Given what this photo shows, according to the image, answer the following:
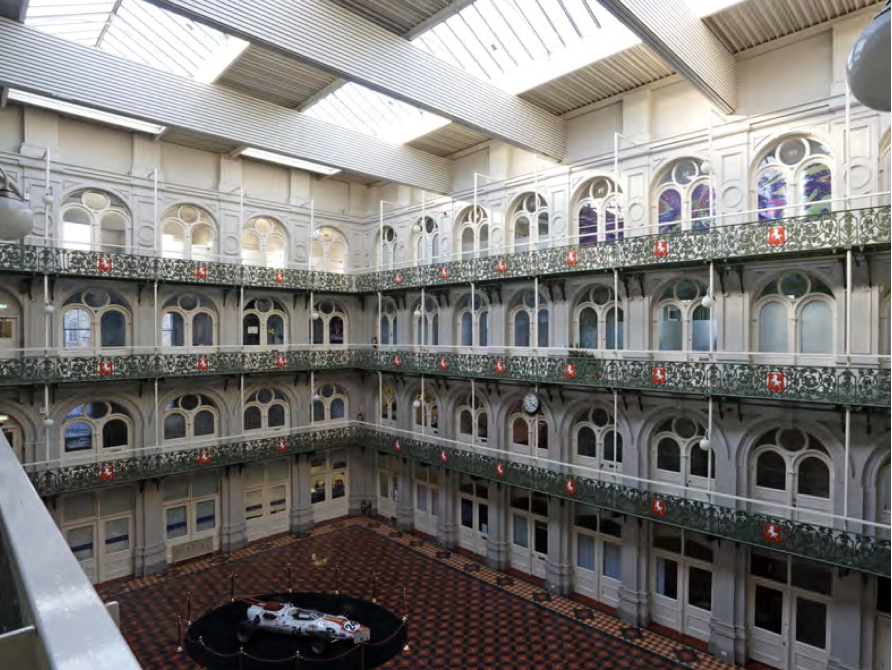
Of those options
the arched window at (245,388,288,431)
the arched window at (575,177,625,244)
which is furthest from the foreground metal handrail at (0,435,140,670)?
the arched window at (245,388,288,431)

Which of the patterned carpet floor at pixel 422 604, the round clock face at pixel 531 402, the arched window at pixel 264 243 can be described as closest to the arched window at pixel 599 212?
the round clock face at pixel 531 402

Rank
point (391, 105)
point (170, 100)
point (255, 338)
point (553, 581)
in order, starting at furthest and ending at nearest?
point (255, 338) → point (391, 105) → point (553, 581) → point (170, 100)

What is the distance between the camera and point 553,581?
49.8ft

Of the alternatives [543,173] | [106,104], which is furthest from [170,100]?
[543,173]

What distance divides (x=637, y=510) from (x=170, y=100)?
44.5 ft

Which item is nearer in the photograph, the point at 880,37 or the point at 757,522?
the point at 880,37

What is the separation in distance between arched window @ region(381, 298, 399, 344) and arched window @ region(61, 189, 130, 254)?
8164 millimetres

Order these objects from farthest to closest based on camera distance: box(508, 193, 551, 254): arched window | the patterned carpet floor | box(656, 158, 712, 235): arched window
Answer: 1. box(508, 193, 551, 254): arched window
2. box(656, 158, 712, 235): arched window
3. the patterned carpet floor

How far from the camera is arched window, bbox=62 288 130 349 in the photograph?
15492 millimetres

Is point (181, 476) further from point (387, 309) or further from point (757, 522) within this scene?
point (757, 522)

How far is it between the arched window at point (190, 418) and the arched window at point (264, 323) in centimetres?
223

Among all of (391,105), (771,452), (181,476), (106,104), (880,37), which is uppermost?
(391,105)

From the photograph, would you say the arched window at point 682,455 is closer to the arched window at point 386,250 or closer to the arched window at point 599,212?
the arched window at point 599,212

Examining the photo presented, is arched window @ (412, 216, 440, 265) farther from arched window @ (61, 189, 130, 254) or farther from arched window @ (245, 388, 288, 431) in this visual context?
arched window @ (61, 189, 130, 254)
